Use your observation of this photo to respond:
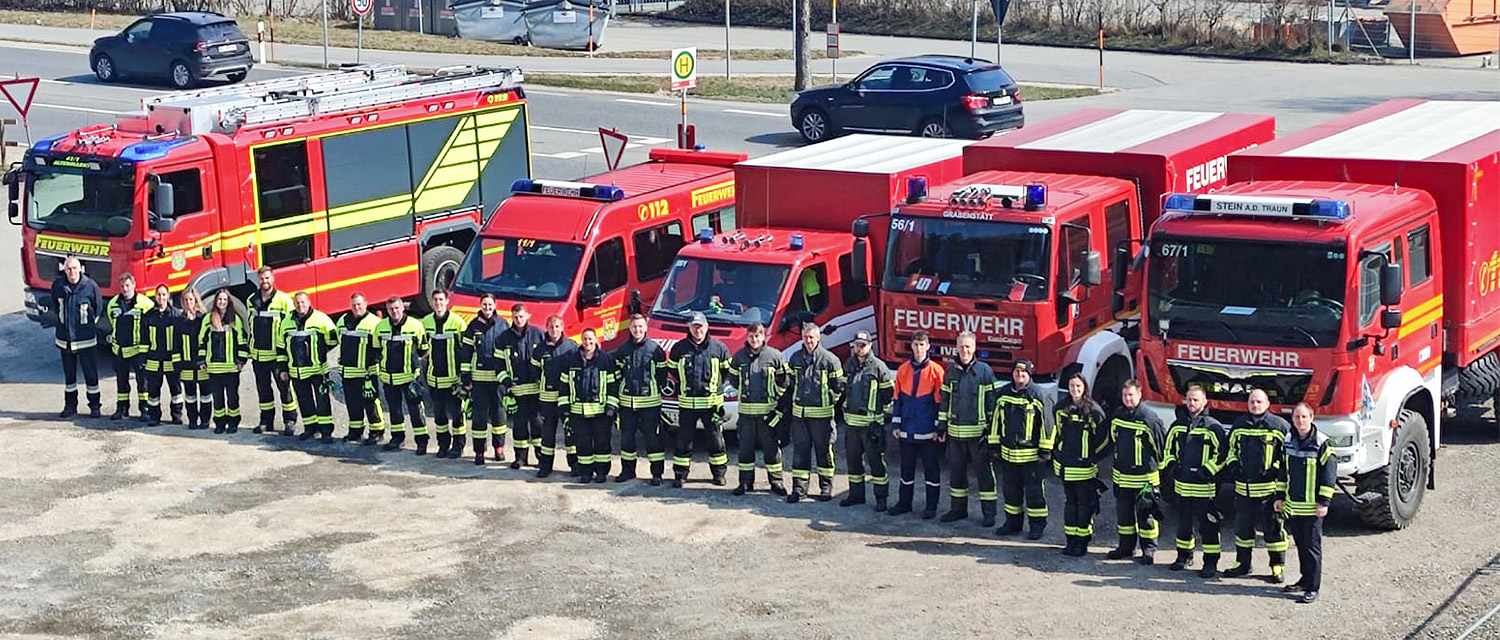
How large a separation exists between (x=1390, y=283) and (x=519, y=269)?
7825mm

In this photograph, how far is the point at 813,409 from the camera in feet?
49.2

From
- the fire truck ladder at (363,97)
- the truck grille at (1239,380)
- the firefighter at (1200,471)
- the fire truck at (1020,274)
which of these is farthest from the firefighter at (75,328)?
the firefighter at (1200,471)

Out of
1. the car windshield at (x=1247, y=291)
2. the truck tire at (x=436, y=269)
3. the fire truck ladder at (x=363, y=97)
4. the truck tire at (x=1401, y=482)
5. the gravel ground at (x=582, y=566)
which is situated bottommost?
the gravel ground at (x=582, y=566)

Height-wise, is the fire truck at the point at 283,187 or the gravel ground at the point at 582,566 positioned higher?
the fire truck at the point at 283,187

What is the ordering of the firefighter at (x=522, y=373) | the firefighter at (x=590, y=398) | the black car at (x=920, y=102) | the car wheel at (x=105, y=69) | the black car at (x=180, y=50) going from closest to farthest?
the firefighter at (x=590, y=398), the firefighter at (x=522, y=373), the black car at (x=920, y=102), the black car at (x=180, y=50), the car wheel at (x=105, y=69)

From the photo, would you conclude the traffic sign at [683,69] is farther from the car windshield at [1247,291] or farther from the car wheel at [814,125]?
the car windshield at [1247,291]

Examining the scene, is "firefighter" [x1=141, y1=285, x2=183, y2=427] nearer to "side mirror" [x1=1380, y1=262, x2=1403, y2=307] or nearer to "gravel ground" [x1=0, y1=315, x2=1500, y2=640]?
"gravel ground" [x1=0, y1=315, x2=1500, y2=640]

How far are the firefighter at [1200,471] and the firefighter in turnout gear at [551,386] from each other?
200 inches

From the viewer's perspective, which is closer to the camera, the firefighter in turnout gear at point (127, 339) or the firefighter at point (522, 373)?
the firefighter at point (522, 373)

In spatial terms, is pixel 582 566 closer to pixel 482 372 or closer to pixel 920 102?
pixel 482 372

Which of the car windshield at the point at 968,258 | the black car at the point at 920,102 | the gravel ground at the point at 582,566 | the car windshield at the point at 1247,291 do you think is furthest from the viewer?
the black car at the point at 920,102

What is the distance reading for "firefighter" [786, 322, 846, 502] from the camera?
48.9 ft

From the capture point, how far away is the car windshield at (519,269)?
1733 centimetres

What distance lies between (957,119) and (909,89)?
113cm
